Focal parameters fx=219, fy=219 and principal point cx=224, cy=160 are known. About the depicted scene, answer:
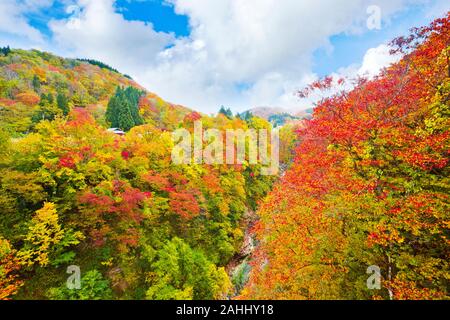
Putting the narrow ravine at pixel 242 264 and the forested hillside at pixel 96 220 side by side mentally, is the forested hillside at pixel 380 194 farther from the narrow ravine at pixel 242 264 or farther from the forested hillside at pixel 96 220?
the narrow ravine at pixel 242 264

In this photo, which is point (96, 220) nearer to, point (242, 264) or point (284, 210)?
point (284, 210)

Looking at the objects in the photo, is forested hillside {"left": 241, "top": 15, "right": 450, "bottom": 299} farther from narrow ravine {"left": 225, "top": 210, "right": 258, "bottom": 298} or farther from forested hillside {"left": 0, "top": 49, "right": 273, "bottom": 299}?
narrow ravine {"left": 225, "top": 210, "right": 258, "bottom": 298}

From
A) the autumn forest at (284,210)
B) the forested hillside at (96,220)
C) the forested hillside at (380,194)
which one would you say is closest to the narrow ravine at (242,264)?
the autumn forest at (284,210)

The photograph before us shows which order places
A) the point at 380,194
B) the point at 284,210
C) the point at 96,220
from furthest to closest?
the point at 284,210, the point at 96,220, the point at 380,194

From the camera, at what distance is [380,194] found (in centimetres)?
799

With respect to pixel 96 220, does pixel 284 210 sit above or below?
above

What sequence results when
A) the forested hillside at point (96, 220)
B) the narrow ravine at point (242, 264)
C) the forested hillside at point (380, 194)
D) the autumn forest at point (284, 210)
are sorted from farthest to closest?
the narrow ravine at point (242, 264) < the forested hillside at point (96, 220) < the autumn forest at point (284, 210) < the forested hillside at point (380, 194)

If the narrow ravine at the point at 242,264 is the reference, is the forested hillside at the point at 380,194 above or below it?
above

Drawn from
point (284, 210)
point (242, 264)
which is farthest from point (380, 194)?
point (242, 264)

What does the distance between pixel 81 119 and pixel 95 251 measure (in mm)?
8491

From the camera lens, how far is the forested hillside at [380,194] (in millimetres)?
6914

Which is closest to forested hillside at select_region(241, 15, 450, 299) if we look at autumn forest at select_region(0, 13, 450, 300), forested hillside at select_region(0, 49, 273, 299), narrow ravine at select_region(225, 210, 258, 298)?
autumn forest at select_region(0, 13, 450, 300)

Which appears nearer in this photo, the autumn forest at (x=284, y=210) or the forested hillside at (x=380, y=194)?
the forested hillside at (x=380, y=194)
